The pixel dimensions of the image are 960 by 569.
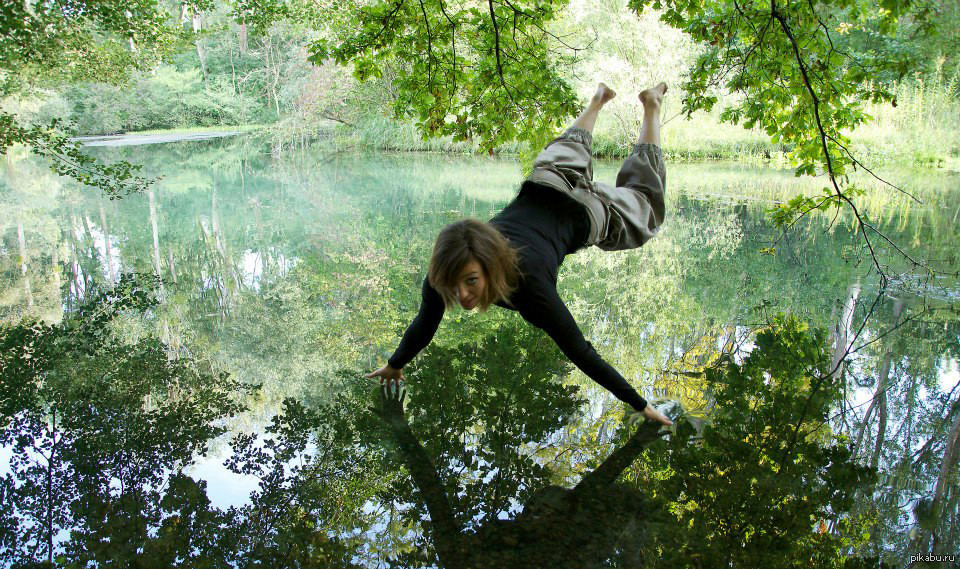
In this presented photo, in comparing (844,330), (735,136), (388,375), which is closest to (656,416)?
(388,375)

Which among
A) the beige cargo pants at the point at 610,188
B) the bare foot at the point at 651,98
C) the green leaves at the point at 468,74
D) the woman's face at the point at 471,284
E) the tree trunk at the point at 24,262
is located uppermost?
the green leaves at the point at 468,74

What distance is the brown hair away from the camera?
2.23 m

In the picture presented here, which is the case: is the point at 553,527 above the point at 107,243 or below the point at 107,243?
below

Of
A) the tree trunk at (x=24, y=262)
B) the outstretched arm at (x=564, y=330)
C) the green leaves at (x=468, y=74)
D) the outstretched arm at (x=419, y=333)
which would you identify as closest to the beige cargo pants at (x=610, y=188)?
the outstretched arm at (x=564, y=330)

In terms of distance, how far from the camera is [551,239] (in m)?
2.66

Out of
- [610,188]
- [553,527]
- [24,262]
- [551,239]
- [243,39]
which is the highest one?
[243,39]

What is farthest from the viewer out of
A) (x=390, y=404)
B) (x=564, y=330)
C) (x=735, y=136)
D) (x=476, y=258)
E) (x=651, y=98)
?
(x=735, y=136)

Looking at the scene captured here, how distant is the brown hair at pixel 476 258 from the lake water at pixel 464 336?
2.26ft

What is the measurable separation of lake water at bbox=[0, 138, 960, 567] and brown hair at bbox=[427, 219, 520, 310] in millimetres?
690

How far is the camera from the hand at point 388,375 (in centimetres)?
309

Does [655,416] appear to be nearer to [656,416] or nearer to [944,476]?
[656,416]

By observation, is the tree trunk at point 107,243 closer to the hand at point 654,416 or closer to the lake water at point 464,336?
the lake water at point 464,336

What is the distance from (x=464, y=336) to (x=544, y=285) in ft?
5.09

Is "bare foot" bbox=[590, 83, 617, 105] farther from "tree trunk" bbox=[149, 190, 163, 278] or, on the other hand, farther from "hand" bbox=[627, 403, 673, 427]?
"tree trunk" bbox=[149, 190, 163, 278]
